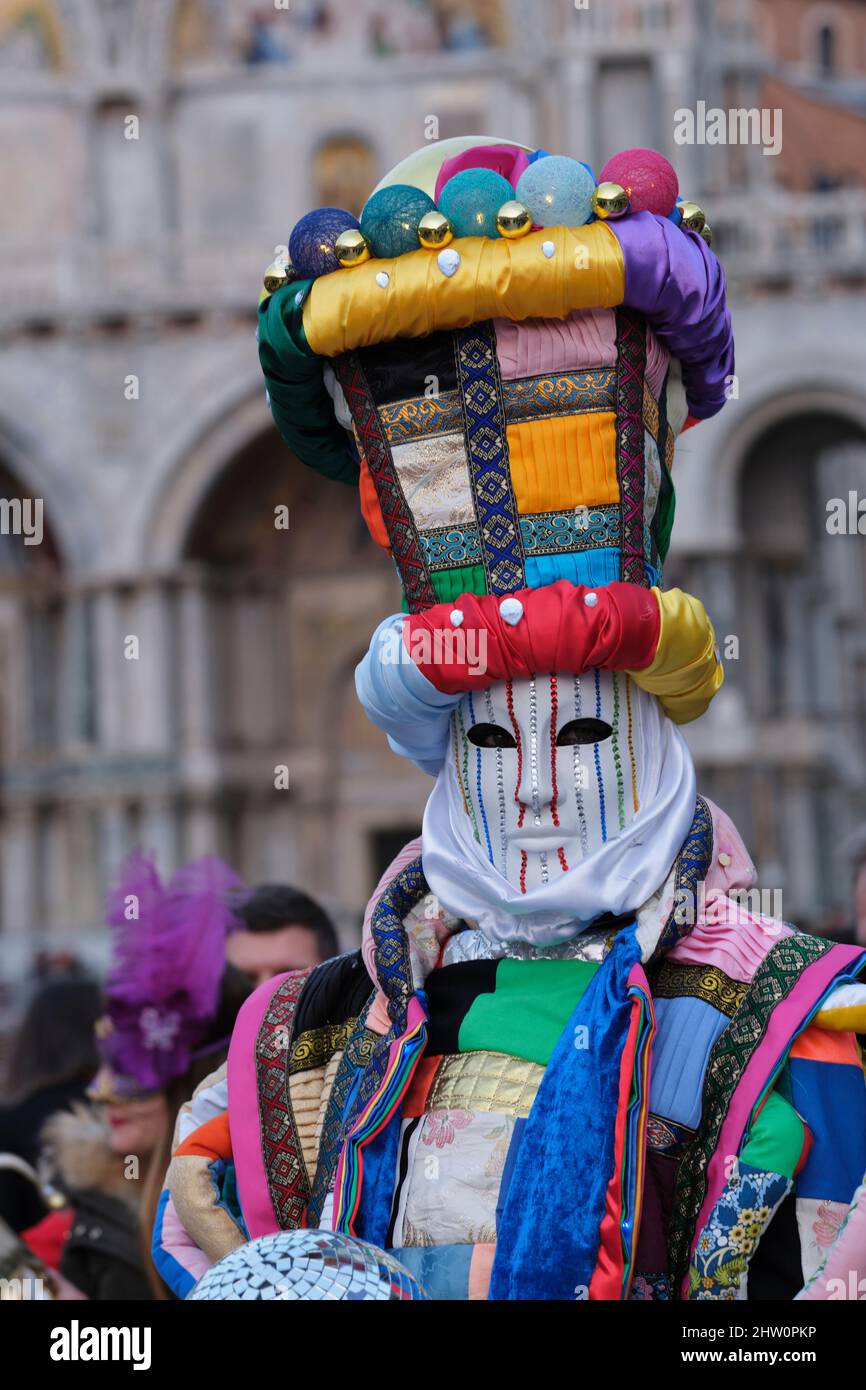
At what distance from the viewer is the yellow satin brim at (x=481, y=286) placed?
288cm

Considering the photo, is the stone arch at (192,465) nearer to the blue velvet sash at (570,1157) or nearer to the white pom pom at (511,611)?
the white pom pom at (511,611)

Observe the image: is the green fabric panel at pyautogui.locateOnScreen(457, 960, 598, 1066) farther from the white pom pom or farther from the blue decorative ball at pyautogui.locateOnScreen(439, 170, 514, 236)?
the blue decorative ball at pyautogui.locateOnScreen(439, 170, 514, 236)

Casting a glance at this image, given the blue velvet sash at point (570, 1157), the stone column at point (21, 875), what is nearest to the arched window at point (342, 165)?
the stone column at point (21, 875)

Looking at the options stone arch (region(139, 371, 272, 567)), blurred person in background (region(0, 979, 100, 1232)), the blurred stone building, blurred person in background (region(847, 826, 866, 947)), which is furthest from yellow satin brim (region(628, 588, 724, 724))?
stone arch (region(139, 371, 272, 567))

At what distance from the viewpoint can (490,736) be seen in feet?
9.95

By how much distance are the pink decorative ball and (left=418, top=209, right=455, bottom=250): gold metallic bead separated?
237mm

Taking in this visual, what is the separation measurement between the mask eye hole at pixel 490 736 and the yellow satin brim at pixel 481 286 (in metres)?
0.55

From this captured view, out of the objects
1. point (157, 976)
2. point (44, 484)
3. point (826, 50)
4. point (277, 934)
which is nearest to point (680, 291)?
point (157, 976)

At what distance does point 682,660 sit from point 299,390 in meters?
0.68

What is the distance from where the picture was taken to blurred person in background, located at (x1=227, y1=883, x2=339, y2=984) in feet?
15.1

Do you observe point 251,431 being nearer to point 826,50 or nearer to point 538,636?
point 826,50

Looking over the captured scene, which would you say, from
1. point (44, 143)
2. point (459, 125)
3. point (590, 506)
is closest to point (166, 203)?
point (44, 143)

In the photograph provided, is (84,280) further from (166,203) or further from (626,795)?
(626,795)
